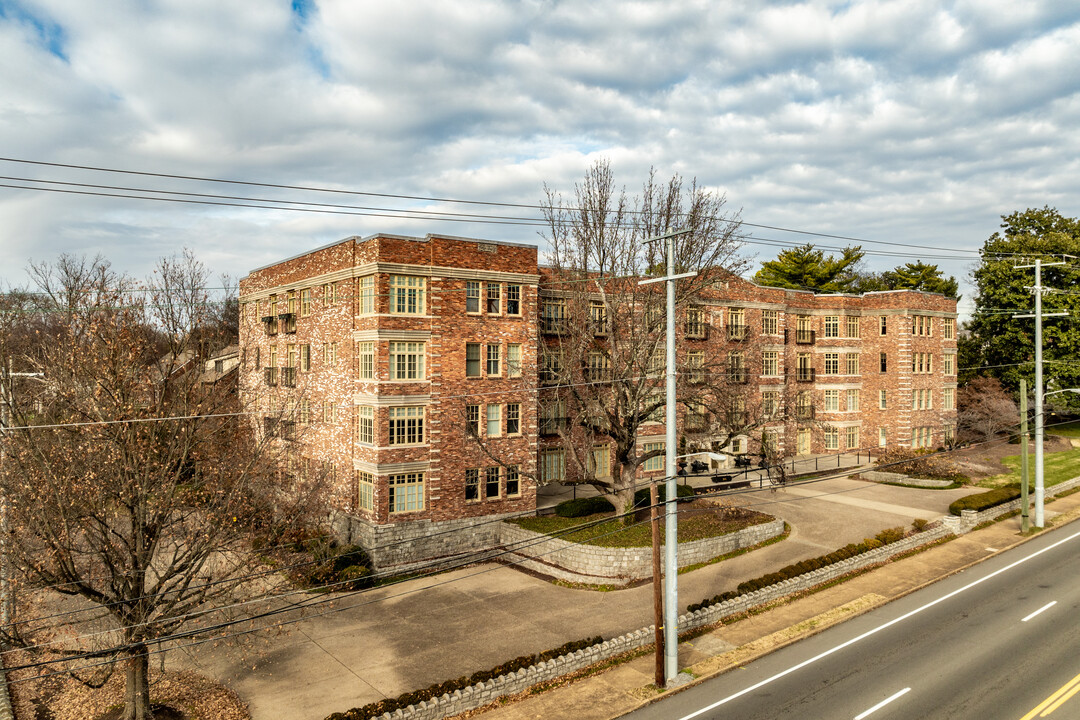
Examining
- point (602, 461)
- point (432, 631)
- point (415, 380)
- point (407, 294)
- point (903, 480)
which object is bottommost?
point (432, 631)

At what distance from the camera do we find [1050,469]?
4681 centimetres

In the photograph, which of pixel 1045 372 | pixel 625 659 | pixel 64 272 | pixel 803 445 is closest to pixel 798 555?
pixel 625 659

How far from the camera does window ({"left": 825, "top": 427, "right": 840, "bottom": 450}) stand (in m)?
52.5

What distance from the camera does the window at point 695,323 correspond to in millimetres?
41938

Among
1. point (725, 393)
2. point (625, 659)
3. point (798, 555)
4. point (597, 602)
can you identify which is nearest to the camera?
point (625, 659)

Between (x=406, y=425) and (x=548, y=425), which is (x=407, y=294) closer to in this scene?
(x=406, y=425)

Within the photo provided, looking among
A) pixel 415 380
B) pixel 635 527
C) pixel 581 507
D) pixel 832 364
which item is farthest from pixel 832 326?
pixel 415 380

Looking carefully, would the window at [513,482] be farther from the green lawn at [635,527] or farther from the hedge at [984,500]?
the hedge at [984,500]

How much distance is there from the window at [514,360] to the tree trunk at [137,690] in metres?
20.1

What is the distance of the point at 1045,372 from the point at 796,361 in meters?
24.3

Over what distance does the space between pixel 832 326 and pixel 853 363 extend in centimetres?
350

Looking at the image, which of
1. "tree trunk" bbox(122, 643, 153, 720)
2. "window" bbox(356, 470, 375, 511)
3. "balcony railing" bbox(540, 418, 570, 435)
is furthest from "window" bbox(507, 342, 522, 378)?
"tree trunk" bbox(122, 643, 153, 720)

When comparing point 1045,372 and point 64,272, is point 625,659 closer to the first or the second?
point 64,272

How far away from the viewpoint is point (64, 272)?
4619 cm
